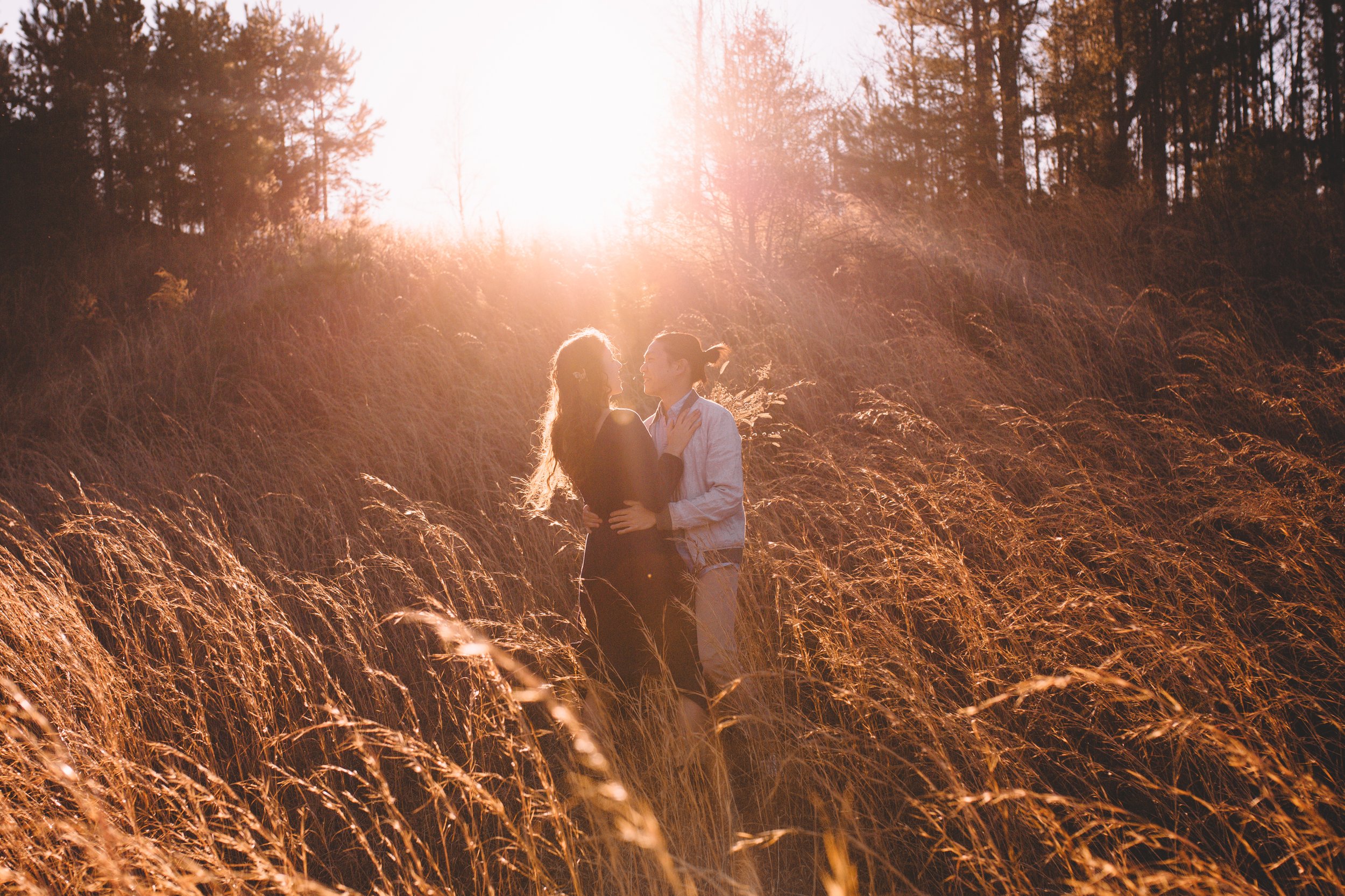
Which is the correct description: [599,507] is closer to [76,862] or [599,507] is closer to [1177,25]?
[76,862]

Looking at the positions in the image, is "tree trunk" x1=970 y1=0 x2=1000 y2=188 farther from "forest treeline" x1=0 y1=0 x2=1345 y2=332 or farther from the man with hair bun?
the man with hair bun

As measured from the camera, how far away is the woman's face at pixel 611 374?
281cm

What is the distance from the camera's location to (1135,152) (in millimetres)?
11867

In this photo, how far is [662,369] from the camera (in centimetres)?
302

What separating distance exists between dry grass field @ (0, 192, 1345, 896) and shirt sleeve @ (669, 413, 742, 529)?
0.52 meters

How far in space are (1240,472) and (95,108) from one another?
62.7 feet

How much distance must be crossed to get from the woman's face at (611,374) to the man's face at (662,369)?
0.18m

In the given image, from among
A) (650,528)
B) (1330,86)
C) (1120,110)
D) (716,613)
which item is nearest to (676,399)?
(650,528)

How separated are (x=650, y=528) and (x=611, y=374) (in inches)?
26.1

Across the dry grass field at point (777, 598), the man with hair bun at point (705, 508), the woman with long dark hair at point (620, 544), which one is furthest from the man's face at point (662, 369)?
the dry grass field at point (777, 598)

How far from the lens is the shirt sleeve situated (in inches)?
109

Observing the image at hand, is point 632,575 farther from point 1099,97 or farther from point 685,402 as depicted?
point 1099,97

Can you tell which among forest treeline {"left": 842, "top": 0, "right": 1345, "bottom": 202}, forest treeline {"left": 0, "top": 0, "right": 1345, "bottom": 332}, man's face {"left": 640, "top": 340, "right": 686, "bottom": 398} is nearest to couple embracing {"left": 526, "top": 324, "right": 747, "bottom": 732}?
man's face {"left": 640, "top": 340, "right": 686, "bottom": 398}

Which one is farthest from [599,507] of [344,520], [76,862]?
[344,520]
